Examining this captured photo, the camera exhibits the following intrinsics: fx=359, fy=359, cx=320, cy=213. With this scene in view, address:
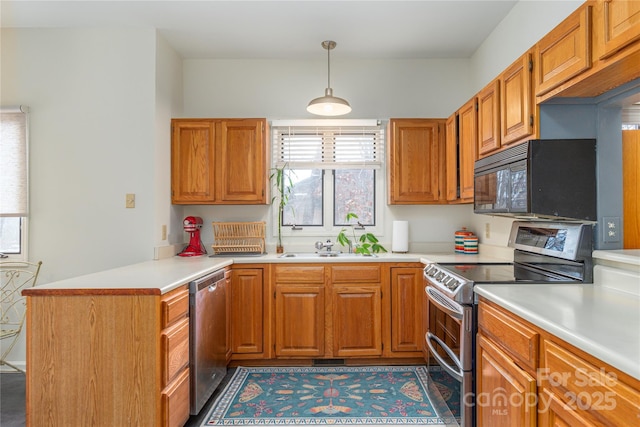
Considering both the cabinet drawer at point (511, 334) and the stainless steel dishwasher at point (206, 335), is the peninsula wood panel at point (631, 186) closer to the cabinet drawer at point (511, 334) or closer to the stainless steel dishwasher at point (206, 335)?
the cabinet drawer at point (511, 334)

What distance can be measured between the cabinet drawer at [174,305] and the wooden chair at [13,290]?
5.24 feet

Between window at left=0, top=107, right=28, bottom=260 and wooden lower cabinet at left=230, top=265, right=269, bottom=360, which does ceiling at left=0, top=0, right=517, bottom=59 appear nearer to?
window at left=0, top=107, right=28, bottom=260

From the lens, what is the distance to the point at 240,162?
10.5 feet

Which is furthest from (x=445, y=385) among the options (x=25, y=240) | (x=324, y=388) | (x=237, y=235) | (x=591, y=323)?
(x=25, y=240)

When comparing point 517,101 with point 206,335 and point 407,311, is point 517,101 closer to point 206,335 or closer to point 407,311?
point 407,311

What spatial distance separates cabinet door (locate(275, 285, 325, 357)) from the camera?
290 cm

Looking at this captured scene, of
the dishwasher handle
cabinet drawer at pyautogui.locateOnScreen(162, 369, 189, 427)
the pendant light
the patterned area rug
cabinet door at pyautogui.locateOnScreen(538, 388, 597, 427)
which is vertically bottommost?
the patterned area rug

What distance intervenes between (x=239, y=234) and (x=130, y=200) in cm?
93

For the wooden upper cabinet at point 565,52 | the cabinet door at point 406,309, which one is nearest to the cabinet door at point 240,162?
the cabinet door at point 406,309

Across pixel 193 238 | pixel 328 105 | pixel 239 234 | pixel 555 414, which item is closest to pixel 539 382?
pixel 555 414

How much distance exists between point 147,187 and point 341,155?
1744 mm

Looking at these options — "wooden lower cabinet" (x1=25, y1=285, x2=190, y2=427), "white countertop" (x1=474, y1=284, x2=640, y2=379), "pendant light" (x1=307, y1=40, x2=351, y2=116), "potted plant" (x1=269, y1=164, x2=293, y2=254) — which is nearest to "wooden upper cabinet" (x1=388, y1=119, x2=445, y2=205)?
"pendant light" (x1=307, y1=40, x2=351, y2=116)

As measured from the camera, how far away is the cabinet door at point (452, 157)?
2.96 meters

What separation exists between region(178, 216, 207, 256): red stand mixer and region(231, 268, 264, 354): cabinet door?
503mm
